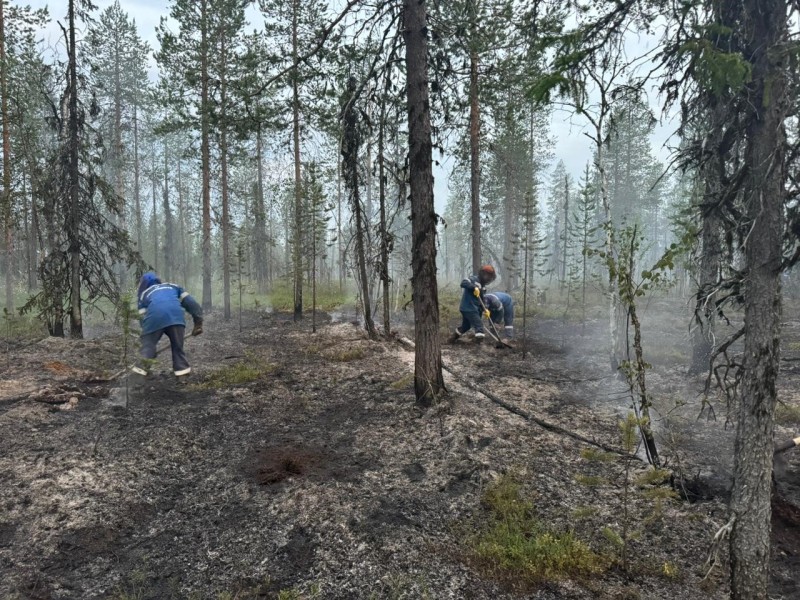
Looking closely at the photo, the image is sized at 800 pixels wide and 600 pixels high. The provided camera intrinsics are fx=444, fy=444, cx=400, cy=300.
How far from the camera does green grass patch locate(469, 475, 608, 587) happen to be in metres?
3.55

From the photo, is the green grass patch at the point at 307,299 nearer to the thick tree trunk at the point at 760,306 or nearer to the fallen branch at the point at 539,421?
the fallen branch at the point at 539,421

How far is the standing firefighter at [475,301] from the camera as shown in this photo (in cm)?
1161

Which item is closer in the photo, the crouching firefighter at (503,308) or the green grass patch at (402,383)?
the green grass patch at (402,383)

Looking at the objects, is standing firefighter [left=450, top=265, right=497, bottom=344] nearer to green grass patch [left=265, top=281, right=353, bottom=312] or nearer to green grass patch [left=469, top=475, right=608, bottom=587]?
green grass patch [left=469, top=475, right=608, bottom=587]

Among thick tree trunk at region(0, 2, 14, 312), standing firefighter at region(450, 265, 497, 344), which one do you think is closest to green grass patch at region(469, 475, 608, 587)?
standing firefighter at region(450, 265, 497, 344)

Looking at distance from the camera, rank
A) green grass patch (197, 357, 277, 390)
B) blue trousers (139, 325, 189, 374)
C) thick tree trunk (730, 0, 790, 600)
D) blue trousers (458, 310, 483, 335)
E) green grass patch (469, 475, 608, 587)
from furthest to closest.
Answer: blue trousers (458, 310, 483, 335)
green grass patch (197, 357, 277, 390)
blue trousers (139, 325, 189, 374)
green grass patch (469, 475, 608, 587)
thick tree trunk (730, 0, 790, 600)

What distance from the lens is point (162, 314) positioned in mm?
8297

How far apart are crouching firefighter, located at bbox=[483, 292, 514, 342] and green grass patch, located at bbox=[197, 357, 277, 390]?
244 inches

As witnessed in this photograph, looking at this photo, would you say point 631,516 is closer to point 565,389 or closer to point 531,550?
point 531,550

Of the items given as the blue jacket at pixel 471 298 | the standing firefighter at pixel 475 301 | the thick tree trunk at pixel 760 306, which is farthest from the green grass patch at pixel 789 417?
the blue jacket at pixel 471 298

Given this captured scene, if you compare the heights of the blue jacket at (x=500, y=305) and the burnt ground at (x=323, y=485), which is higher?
the blue jacket at (x=500, y=305)

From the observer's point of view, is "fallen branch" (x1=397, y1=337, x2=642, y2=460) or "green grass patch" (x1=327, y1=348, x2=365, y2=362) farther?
"green grass patch" (x1=327, y1=348, x2=365, y2=362)

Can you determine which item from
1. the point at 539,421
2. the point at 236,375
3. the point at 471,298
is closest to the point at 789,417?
the point at 539,421

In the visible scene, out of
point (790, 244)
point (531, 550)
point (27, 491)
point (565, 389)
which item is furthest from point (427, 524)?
point (565, 389)
